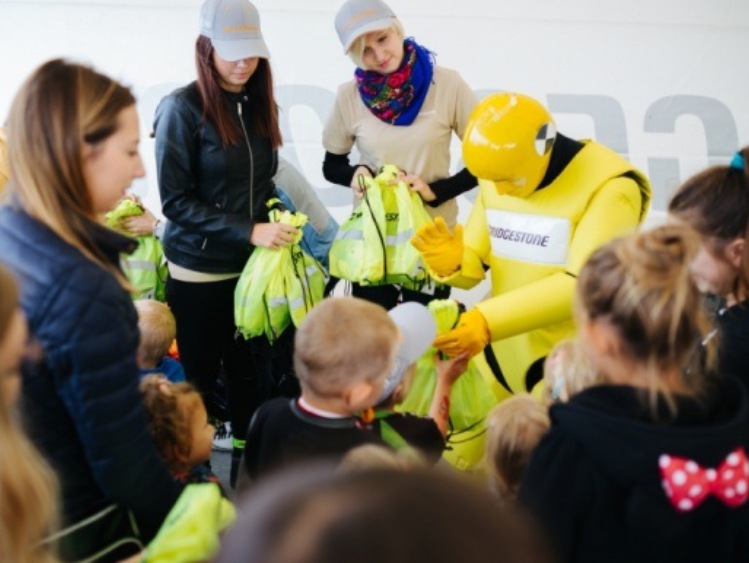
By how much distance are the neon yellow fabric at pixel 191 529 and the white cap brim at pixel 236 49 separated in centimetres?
154

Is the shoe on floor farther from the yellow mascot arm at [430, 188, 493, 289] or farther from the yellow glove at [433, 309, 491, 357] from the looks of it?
the yellow glove at [433, 309, 491, 357]

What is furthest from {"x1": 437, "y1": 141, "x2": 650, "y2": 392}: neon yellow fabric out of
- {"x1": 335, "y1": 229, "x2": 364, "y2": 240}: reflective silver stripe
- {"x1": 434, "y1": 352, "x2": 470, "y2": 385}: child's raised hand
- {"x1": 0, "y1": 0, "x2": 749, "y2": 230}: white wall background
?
{"x1": 0, "y1": 0, "x2": 749, "y2": 230}: white wall background

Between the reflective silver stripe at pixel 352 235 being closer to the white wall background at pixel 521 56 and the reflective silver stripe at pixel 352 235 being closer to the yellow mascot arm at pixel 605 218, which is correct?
the yellow mascot arm at pixel 605 218

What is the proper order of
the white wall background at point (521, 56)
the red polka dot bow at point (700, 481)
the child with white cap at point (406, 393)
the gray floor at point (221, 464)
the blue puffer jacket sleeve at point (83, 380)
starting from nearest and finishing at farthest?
the red polka dot bow at point (700, 481), the blue puffer jacket sleeve at point (83, 380), the child with white cap at point (406, 393), the gray floor at point (221, 464), the white wall background at point (521, 56)

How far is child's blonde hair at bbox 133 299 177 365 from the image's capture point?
2750 mm

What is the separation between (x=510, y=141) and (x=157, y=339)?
1.18 metres

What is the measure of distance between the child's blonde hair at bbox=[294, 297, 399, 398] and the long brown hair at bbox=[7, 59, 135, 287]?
44cm

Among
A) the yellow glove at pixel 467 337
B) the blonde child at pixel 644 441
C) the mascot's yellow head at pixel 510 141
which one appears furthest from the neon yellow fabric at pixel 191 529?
the mascot's yellow head at pixel 510 141

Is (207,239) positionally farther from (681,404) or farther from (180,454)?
(681,404)

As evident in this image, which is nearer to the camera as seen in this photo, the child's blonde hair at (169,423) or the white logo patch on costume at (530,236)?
the child's blonde hair at (169,423)

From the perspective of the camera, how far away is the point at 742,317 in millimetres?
1874

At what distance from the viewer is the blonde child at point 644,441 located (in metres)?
1.38

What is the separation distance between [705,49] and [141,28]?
2841 mm

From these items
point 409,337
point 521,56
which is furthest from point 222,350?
point 521,56
